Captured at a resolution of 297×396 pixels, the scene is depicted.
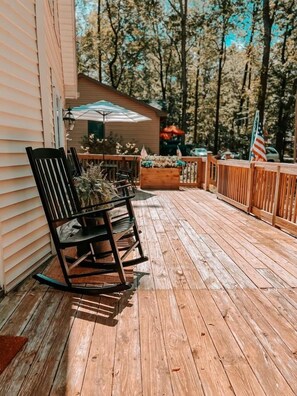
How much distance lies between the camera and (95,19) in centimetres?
1925

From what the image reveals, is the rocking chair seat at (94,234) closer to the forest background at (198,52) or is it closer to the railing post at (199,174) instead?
the railing post at (199,174)

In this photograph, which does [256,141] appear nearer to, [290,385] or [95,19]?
[290,385]

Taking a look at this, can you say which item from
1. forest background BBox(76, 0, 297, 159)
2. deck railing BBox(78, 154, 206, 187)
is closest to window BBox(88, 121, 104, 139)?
deck railing BBox(78, 154, 206, 187)

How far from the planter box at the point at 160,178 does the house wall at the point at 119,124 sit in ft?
16.5

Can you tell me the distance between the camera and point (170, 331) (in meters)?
1.87

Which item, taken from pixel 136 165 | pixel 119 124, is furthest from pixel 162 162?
pixel 119 124

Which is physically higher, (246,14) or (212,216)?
(246,14)

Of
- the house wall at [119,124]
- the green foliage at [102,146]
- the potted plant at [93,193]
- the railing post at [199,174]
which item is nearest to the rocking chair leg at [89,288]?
the potted plant at [93,193]

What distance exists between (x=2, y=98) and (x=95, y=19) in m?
20.3

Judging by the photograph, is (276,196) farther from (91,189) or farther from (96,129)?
(96,129)

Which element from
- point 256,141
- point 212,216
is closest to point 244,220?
point 212,216

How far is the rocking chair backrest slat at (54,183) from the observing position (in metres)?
2.29

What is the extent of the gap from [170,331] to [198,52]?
73.1ft

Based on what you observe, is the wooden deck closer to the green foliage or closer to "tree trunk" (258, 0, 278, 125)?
"tree trunk" (258, 0, 278, 125)
